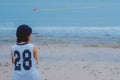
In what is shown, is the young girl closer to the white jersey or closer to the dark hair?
the white jersey

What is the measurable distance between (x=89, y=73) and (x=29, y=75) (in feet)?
29.0

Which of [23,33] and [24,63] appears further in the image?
[23,33]

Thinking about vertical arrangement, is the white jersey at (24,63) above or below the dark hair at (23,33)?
below

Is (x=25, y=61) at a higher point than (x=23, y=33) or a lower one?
lower

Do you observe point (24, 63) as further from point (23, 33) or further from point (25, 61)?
point (23, 33)

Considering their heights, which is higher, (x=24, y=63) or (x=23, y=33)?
(x=23, y=33)

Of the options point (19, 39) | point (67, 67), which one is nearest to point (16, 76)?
point (19, 39)

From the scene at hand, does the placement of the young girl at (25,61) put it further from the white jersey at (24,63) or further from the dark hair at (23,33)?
the dark hair at (23,33)

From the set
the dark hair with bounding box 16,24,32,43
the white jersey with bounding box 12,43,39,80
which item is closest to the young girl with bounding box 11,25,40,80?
the white jersey with bounding box 12,43,39,80

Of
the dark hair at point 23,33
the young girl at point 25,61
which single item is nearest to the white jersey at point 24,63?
the young girl at point 25,61

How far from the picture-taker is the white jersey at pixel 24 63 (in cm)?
616

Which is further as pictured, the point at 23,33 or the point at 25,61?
the point at 23,33

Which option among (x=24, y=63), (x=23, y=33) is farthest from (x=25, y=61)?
(x=23, y=33)

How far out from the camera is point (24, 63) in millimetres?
6180
